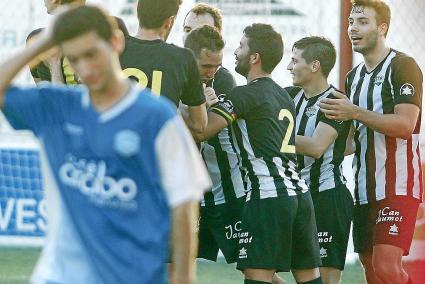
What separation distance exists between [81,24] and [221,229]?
345 centimetres

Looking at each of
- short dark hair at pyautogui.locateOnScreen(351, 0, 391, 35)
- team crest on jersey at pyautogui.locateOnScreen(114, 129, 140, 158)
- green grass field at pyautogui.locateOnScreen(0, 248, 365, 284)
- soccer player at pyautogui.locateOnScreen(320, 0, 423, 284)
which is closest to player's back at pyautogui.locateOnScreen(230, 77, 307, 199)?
soccer player at pyautogui.locateOnScreen(320, 0, 423, 284)

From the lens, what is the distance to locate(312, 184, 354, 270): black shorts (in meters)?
7.21

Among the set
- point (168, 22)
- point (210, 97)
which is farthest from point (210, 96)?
point (168, 22)

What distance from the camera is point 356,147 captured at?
7285 millimetres

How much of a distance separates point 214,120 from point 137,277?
8.23ft

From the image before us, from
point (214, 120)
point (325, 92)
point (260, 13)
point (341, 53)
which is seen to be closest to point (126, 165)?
point (214, 120)

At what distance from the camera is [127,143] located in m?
3.83

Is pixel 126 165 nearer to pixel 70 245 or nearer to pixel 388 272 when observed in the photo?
pixel 70 245

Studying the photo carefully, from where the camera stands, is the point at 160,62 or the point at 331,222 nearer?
the point at 160,62

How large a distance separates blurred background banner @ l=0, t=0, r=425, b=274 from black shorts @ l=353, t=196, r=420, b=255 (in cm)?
317

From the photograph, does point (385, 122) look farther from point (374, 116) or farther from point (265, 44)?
point (265, 44)

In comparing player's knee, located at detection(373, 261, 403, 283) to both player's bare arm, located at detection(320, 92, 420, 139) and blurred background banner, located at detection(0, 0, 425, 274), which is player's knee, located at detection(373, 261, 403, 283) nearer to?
player's bare arm, located at detection(320, 92, 420, 139)

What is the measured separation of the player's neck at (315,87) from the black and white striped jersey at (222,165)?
503mm

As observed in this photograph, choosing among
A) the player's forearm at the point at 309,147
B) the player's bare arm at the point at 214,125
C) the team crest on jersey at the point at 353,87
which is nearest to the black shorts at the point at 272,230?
the player's forearm at the point at 309,147
